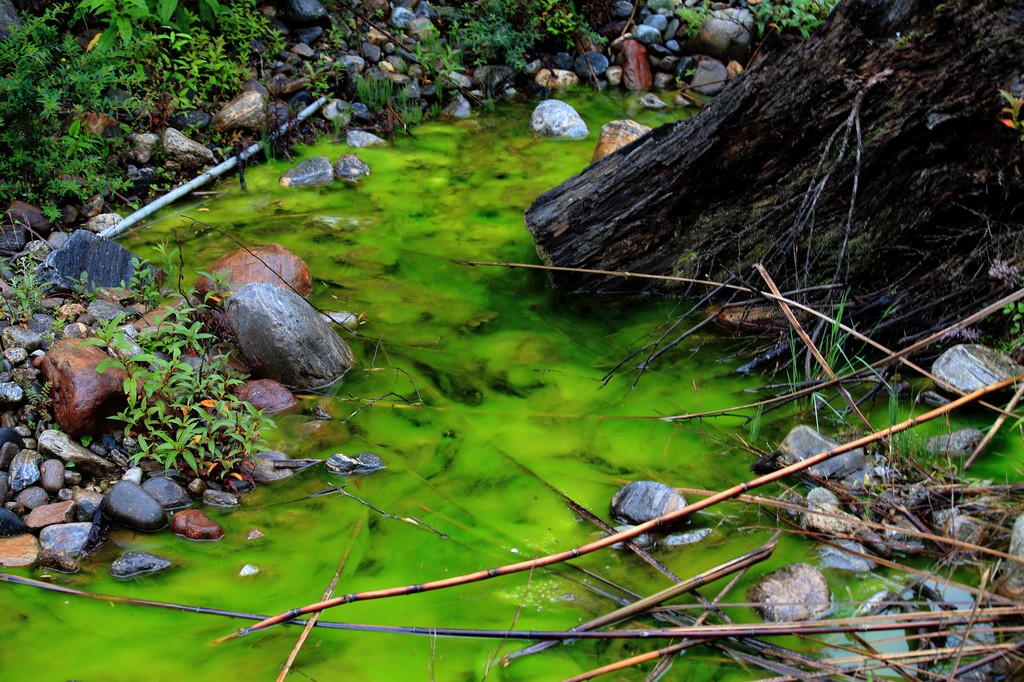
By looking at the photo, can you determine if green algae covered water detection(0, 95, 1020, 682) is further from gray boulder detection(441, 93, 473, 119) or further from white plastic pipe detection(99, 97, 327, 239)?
gray boulder detection(441, 93, 473, 119)

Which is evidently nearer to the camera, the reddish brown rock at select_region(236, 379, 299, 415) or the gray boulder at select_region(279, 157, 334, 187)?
the reddish brown rock at select_region(236, 379, 299, 415)

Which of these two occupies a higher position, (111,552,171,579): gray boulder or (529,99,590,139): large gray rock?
(529,99,590,139): large gray rock

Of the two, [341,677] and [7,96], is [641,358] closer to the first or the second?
[341,677]

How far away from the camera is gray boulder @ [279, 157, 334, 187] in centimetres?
482

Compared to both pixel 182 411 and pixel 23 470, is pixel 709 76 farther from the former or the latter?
pixel 23 470

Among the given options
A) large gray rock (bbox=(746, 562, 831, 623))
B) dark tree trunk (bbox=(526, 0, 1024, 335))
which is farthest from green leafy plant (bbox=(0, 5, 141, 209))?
large gray rock (bbox=(746, 562, 831, 623))

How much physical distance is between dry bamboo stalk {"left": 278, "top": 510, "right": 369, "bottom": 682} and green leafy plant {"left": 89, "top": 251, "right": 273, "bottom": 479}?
1.60ft

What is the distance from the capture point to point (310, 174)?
4.86m

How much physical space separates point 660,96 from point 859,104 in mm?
3244

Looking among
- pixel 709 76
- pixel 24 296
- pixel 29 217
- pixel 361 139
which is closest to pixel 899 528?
pixel 24 296

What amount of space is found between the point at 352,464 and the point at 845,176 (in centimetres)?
219

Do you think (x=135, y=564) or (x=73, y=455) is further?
(x=73, y=455)

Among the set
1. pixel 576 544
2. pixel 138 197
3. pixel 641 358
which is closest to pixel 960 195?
pixel 641 358

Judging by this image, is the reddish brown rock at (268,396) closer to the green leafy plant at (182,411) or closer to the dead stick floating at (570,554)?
the green leafy plant at (182,411)
